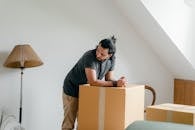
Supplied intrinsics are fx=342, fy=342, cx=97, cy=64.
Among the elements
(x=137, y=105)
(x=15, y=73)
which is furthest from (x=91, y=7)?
(x=137, y=105)

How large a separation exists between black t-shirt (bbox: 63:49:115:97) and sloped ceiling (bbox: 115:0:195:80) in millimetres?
1006

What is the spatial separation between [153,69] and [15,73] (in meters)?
2.05

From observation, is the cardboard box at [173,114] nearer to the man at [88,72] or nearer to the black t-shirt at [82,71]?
the man at [88,72]

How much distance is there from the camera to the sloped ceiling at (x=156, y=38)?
13.0ft

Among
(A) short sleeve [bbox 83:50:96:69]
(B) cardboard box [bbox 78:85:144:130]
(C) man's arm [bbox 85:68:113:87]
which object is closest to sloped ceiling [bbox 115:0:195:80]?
(A) short sleeve [bbox 83:50:96:69]

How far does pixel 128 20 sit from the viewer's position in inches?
173

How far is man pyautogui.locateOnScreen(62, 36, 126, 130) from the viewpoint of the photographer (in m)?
2.92

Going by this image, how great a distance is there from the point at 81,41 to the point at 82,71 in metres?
0.96

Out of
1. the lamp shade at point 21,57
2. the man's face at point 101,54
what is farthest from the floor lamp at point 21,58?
the man's face at point 101,54

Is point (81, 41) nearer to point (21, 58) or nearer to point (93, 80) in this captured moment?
point (21, 58)

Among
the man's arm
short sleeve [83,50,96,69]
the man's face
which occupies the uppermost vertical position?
the man's face

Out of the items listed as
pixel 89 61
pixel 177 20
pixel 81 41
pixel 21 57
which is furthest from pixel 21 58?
pixel 177 20

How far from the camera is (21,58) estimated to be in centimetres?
321

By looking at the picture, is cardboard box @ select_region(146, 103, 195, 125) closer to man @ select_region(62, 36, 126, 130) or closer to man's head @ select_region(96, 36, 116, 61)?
man @ select_region(62, 36, 126, 130)
